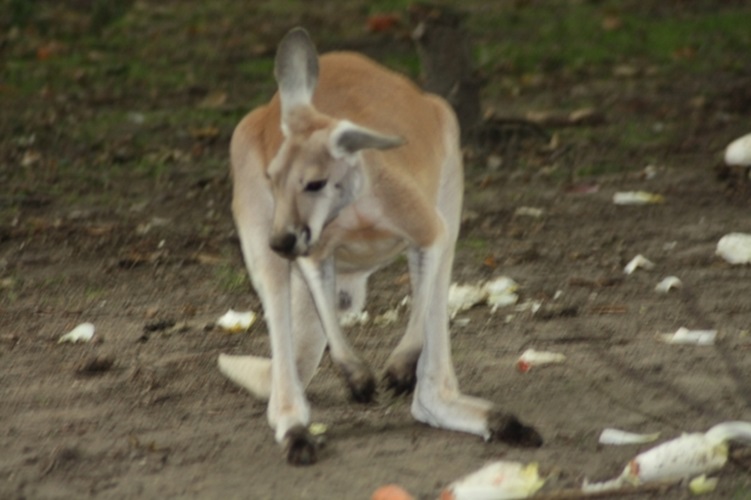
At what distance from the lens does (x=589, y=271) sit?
16.9 ft

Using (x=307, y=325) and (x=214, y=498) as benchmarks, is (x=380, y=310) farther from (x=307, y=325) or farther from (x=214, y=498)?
(x=214, y=498)

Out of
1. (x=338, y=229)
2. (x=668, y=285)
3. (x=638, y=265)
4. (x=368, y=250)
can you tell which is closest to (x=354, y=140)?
(x=338, y=229)

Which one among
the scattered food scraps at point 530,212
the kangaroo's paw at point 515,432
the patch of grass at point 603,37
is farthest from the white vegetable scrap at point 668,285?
the patch of grass at point 603,37

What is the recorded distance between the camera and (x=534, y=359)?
4215mm

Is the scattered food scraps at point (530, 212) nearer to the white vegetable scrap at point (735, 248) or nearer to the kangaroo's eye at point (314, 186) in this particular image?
the white vegetable scrap at point (735, 248)

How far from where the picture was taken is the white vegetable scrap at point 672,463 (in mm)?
3248

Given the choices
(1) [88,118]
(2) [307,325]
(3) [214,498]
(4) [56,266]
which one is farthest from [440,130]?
(1) [88,118]

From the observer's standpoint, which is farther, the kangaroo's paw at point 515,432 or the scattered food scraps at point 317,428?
the scattered food scraps at point 317,428

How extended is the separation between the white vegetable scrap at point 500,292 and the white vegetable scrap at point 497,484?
150 centimetres

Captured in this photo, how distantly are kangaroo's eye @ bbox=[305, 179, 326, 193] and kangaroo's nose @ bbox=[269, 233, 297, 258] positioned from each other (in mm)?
147

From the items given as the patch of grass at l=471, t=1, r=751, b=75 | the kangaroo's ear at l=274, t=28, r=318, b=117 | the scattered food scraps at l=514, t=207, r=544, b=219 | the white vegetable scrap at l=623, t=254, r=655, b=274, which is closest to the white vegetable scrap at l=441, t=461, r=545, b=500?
the kangaroo's ear at l=274, t=28, r=318, b=117

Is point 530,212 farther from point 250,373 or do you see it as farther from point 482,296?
point 250,373

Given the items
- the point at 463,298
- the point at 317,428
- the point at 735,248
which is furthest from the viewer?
the point at 735,248

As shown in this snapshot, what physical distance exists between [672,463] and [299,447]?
0.87 metres
